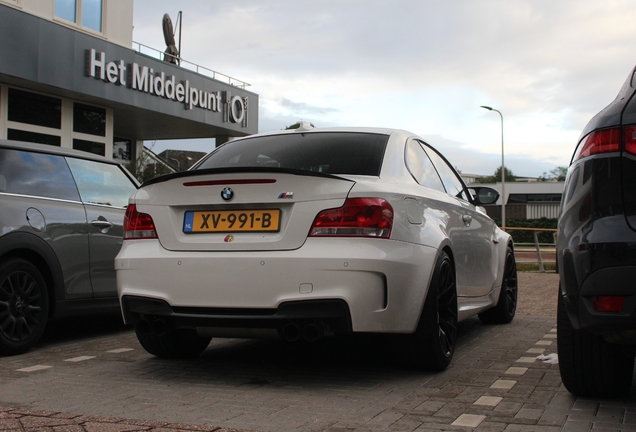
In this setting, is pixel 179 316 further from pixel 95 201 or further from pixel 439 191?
pixel 95 201

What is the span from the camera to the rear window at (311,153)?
180 inches

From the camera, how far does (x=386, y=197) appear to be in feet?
13.4

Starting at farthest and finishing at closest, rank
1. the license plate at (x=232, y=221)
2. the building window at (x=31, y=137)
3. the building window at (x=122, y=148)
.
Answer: the building window at (x=122, y=148) < the building window at (x=31, y=137) < the license plate at (x=232, y=221)

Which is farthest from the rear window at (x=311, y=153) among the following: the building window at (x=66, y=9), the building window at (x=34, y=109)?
the building window at (x=66, y=9)

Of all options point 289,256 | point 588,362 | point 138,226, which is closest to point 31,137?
point 138,226

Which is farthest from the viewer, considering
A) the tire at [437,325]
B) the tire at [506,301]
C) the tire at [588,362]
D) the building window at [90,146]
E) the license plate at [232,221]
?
the building window at [90,146]

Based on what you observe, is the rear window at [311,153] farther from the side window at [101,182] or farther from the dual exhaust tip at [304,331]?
the side window at [101,182]

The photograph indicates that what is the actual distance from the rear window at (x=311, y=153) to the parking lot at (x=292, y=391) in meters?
1.12

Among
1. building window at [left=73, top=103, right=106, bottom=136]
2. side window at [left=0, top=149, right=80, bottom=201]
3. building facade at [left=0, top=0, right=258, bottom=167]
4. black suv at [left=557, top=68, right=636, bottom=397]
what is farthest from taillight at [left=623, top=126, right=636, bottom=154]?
building window at [left=73, top=103, right=106, bottom=136]

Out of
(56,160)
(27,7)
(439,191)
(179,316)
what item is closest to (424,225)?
(439,191)

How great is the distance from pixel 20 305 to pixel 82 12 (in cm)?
1515

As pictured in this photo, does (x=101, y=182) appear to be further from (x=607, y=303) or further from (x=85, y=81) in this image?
(x=85, y=81)

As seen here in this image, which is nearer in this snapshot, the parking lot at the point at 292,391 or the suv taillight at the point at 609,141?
the suv taillight at the point at 609,141

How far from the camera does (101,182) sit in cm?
662
